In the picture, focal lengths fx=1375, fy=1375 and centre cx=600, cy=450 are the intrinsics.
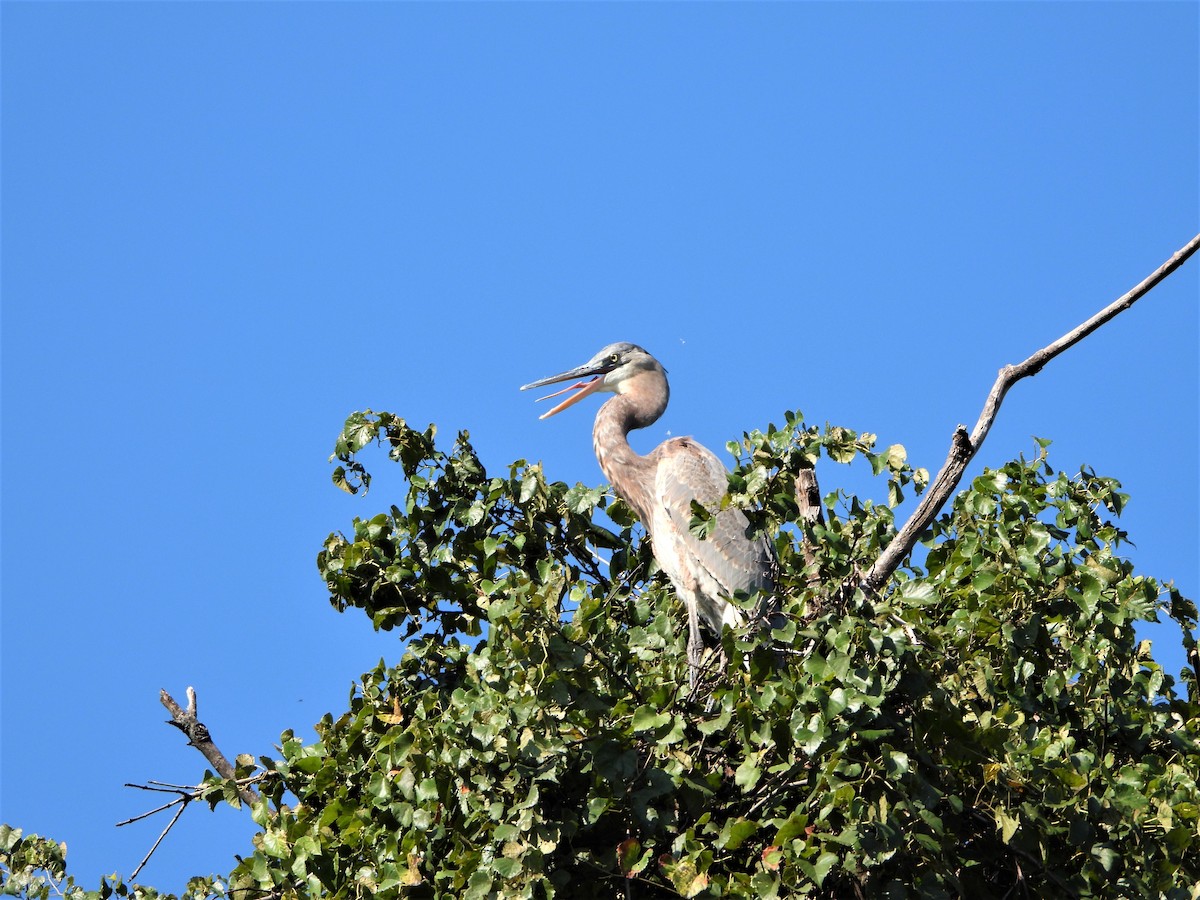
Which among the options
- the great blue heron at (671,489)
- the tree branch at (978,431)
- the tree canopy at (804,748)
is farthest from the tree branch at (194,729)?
the tree branch at (978,431)

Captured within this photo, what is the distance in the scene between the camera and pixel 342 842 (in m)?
4.02

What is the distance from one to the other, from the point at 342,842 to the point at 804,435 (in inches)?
70.3

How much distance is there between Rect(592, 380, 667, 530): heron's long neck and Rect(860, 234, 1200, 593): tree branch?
2.39 metres

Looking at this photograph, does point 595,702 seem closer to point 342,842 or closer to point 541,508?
point 342,842

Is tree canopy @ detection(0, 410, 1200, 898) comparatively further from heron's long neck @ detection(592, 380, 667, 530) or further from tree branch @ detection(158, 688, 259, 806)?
heron's long neck @ detection(592, 380, 667, 530)

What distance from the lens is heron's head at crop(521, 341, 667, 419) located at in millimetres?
7215

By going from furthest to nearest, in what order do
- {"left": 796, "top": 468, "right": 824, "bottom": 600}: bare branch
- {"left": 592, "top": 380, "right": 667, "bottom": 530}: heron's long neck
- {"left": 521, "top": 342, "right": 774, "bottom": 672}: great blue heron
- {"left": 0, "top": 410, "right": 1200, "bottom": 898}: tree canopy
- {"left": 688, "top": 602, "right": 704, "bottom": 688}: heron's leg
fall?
{"left": 592, "top": 380, "right": 667, "bottom": 530}: heron's long neck → {"left": 521, "top": 342, "right": 774, "bottom": 672}: great blue heron → {"left": 688, "top": 602, "right": 704, "bottom": 688}: heron's leg → {"left": 796, "top": 468, "right": 824, "bottom": 600}: bare branch → {"left": 0, "top": 410, "right": 1200, "bottom": 898}: tree canopy

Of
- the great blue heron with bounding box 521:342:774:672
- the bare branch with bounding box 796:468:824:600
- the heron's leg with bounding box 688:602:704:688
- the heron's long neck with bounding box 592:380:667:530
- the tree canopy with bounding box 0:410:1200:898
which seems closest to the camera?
the tree canopy with bounding box 0:410:1200:898

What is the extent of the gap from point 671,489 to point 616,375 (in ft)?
4.15

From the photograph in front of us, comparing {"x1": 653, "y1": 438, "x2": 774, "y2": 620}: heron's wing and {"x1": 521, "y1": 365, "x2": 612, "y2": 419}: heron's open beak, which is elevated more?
{"x1": 521, "y1": 365, "x2": 612, "y2": 419}: heron's open beak

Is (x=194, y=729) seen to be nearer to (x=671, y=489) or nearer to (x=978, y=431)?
(x=671, y=489)

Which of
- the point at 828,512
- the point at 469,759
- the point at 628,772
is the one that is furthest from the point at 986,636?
the point at 469,759

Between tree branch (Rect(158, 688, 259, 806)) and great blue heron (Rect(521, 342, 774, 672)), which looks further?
great blue heron (Rect(521, 342, 774, 672))

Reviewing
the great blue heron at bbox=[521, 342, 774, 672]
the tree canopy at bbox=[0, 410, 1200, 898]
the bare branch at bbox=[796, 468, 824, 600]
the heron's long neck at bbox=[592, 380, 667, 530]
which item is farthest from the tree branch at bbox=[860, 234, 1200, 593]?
the heron's long neck at bbox=[592, 380, 667, 530]
